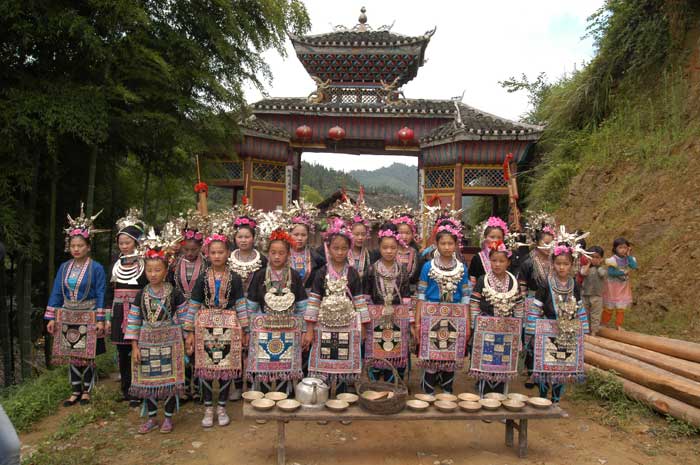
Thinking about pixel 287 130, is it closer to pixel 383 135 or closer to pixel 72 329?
pixel 383 135

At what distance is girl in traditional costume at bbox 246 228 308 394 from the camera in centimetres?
438

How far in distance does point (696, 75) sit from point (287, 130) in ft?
35.1

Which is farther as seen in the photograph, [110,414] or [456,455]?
[110,414]

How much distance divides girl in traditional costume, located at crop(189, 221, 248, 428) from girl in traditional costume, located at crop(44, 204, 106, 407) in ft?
4.87

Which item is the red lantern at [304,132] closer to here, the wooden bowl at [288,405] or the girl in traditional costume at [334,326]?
the girl in traditional costume at [334,326]

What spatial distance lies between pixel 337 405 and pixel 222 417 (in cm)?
147

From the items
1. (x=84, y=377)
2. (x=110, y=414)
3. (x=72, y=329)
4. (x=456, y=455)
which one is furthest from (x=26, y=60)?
(x=456, y=455)

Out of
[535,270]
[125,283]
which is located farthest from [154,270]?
[535,270]

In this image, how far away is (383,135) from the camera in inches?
584

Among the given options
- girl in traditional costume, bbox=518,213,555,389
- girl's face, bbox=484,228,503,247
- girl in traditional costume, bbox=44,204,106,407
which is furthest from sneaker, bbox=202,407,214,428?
girl's face, bbox=484,228,503,247

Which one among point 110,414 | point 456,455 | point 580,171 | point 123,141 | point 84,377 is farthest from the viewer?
point 580,171

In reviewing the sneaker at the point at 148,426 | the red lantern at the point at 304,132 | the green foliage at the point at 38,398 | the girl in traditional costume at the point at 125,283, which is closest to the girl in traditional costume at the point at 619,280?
the sneaker at the point at 148,426

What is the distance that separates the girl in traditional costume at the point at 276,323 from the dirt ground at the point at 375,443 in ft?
2.00

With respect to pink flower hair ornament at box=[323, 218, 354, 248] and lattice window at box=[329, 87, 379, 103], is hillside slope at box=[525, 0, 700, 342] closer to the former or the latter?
pink flower hair ornament at box=[323, 218, 354, 248]
